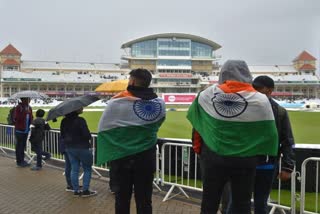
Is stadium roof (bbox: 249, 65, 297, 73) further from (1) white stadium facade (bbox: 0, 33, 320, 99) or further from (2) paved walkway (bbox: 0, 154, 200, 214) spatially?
(2) paved walkway (bbox: 0, 154, 200, 214)

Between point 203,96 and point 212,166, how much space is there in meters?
0.58

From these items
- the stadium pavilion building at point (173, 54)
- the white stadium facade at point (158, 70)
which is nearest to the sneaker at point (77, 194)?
the white stadium facade at point (158, 70)

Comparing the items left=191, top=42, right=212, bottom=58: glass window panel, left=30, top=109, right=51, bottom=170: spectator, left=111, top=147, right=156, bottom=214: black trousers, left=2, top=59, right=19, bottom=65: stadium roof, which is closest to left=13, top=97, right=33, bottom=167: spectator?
left=30, top=109, right=51, bottom=170: spectator

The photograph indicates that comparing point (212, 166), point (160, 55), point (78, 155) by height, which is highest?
point (160, 55)

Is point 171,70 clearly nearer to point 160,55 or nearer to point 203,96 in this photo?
point 160,55

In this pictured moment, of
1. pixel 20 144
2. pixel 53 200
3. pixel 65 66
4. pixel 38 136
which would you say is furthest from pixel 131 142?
pixel 65 66

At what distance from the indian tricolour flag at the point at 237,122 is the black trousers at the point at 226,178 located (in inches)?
2.6

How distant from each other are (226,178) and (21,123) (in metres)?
6.89

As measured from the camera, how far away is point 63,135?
6176 millimetres

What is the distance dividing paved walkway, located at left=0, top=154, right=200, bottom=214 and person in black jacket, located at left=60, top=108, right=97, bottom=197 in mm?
356

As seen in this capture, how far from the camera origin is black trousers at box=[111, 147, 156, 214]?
3588 millimetres

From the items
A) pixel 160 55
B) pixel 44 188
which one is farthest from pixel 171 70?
pixel 44 188

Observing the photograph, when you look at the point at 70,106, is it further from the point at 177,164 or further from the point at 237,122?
the point at 237,122

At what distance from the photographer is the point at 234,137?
298 centimetres
